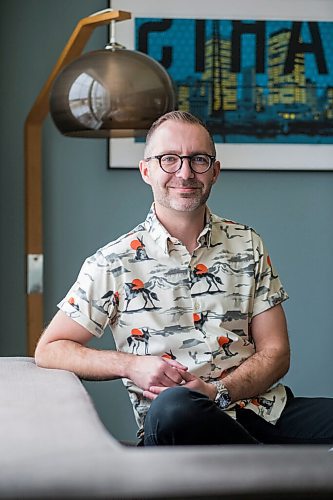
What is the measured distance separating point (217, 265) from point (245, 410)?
386mm

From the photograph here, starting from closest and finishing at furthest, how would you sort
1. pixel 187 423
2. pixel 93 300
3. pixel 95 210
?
pixel 187 423
pixel 93 300
pixel 95 210

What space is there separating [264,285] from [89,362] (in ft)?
1.77

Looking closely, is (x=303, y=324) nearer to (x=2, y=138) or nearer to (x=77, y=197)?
(x=77, y=197)

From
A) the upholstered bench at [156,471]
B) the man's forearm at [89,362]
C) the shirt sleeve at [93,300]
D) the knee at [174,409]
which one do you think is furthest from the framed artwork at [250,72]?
the upholstered bench at [156,471]

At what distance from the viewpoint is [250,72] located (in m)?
4.60

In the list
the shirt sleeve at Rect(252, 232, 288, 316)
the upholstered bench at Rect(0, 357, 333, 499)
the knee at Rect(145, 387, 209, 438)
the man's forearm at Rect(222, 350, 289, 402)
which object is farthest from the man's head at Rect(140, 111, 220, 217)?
the upholstered bench at Rect(0, 357, 333, 499)

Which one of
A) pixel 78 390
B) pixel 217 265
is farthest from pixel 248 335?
pixel 78 390

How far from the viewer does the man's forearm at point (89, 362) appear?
97.6 inches

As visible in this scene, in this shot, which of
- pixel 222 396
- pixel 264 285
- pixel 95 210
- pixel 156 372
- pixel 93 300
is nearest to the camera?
pixel 156 372

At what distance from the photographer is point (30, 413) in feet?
5.77

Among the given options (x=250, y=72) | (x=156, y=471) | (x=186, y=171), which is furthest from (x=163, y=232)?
(x=250, y=72)

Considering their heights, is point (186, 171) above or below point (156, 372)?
above

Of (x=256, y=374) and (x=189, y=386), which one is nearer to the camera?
(x=189, y=386)

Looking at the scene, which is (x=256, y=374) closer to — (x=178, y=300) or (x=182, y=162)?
(x=178, y=300)
